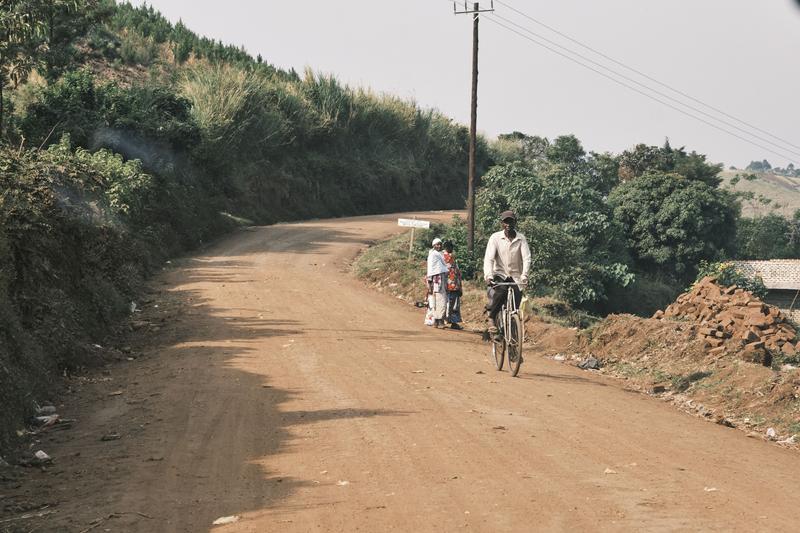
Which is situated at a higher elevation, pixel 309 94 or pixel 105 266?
pixel 309 94

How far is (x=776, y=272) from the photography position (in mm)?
55500

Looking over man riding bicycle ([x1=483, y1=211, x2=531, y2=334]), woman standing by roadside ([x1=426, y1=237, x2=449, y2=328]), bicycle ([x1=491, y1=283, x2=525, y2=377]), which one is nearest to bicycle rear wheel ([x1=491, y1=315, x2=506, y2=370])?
bicycle ([x1=491, y1=283, x2=525, y2=377])

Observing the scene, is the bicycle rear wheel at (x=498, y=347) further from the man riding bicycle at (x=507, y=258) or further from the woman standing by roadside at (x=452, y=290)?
the woman standing by roadside at (x=452, y=290)

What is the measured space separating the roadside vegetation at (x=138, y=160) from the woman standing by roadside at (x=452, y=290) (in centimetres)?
656

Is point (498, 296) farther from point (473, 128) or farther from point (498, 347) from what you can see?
point (473, 128)

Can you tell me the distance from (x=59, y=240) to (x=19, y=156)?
190cm

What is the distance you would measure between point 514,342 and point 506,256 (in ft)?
4.07

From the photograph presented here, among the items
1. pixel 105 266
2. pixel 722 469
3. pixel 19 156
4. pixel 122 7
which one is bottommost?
pixel 722 469

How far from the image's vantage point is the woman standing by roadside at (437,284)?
18.7 m

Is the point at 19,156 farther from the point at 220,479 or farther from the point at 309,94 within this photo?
the point at 309,94

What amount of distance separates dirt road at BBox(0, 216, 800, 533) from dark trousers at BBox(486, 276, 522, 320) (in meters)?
0.92

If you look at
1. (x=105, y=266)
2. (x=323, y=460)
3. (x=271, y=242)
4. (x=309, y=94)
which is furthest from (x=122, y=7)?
(x=323, y=460)

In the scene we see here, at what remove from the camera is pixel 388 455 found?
26.9 ft

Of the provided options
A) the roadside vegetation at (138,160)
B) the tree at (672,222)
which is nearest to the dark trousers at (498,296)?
the roadside vegetation at (138,160)
